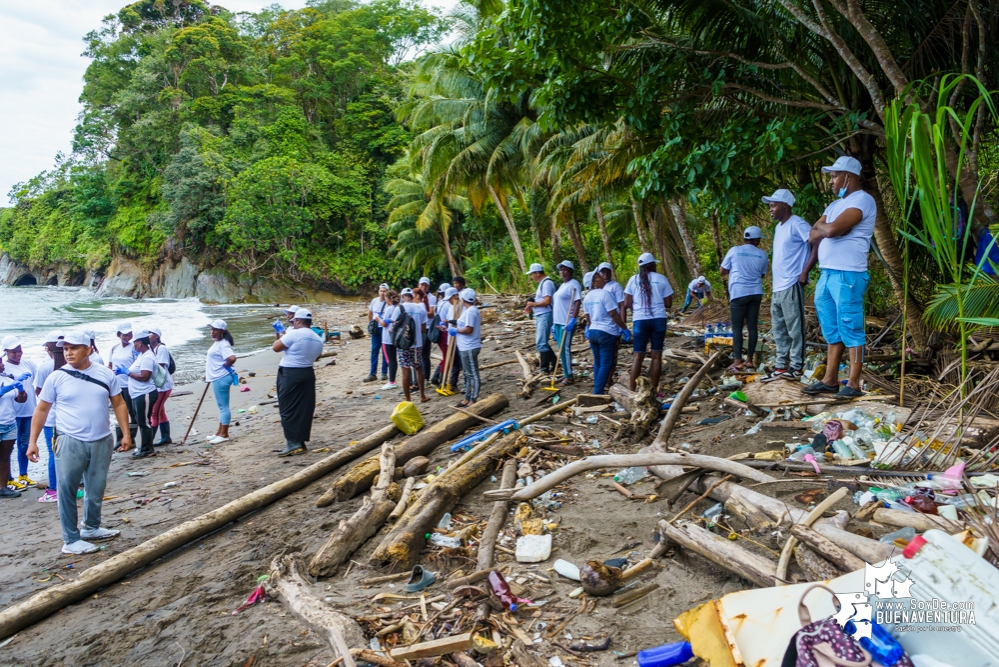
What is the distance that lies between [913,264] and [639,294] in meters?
2.95

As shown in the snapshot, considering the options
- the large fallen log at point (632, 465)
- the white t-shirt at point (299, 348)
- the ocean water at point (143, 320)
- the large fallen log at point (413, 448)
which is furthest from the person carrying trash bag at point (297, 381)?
the ocean water at point (143, 320)

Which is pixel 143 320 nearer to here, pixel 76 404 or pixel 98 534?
pixel 98 534

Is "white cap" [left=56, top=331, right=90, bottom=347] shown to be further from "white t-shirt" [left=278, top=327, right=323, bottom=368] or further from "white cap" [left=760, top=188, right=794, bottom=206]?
"white cap" [left=760, top=188, right=794, bottom=206]

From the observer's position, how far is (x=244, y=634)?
3.86 metres

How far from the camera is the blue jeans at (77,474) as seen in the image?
540cm

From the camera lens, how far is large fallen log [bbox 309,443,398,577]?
4.55 metres

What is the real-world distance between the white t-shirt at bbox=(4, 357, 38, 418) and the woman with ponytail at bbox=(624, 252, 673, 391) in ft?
24.2

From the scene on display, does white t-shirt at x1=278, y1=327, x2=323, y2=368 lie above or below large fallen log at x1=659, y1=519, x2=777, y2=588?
above

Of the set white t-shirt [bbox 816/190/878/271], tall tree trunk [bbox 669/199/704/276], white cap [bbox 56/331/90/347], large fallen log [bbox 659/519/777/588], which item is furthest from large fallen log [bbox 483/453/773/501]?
tall tree trunk [bbox 669/199/704/276]

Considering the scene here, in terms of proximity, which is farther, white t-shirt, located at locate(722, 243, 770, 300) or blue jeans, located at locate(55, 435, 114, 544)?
white t-shirt, located at locate(722, 243, 770, 300)

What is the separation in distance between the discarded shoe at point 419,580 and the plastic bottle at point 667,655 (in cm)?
166

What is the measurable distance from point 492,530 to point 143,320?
27866 millimetres

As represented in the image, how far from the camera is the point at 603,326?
26.5ft

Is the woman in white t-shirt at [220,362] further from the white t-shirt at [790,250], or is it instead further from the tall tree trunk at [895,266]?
the tall tree trunk at [895,266]
